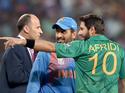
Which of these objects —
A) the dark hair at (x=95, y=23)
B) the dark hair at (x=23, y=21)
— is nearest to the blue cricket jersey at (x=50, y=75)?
the dark hair at (x=95, y=23)

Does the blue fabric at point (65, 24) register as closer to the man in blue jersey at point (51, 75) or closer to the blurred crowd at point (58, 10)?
the man in blue jersey at point (51, 75)

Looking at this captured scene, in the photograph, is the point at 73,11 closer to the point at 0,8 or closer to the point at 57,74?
the point at 0,8

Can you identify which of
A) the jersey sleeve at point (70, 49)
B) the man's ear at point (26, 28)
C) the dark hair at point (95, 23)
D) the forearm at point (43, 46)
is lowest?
the jersey sleeve at point (70, 49)

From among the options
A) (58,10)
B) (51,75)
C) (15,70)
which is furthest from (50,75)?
(58,10)

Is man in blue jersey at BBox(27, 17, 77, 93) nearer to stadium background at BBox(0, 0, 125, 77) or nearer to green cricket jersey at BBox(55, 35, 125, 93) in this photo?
green cricket jersey at BBox(55, 35, 125, 93)

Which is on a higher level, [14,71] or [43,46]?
[43,46]

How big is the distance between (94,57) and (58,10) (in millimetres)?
6205

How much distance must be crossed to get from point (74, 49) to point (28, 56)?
100 centimetres

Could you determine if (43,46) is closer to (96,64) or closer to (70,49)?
(70,49)

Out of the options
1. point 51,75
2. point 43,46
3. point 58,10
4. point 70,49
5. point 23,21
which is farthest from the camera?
point 58,10

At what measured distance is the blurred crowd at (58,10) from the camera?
38.3 ft

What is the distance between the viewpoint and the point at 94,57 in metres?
5.67

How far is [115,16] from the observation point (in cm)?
1180

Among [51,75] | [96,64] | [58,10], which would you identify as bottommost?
[51,75]
